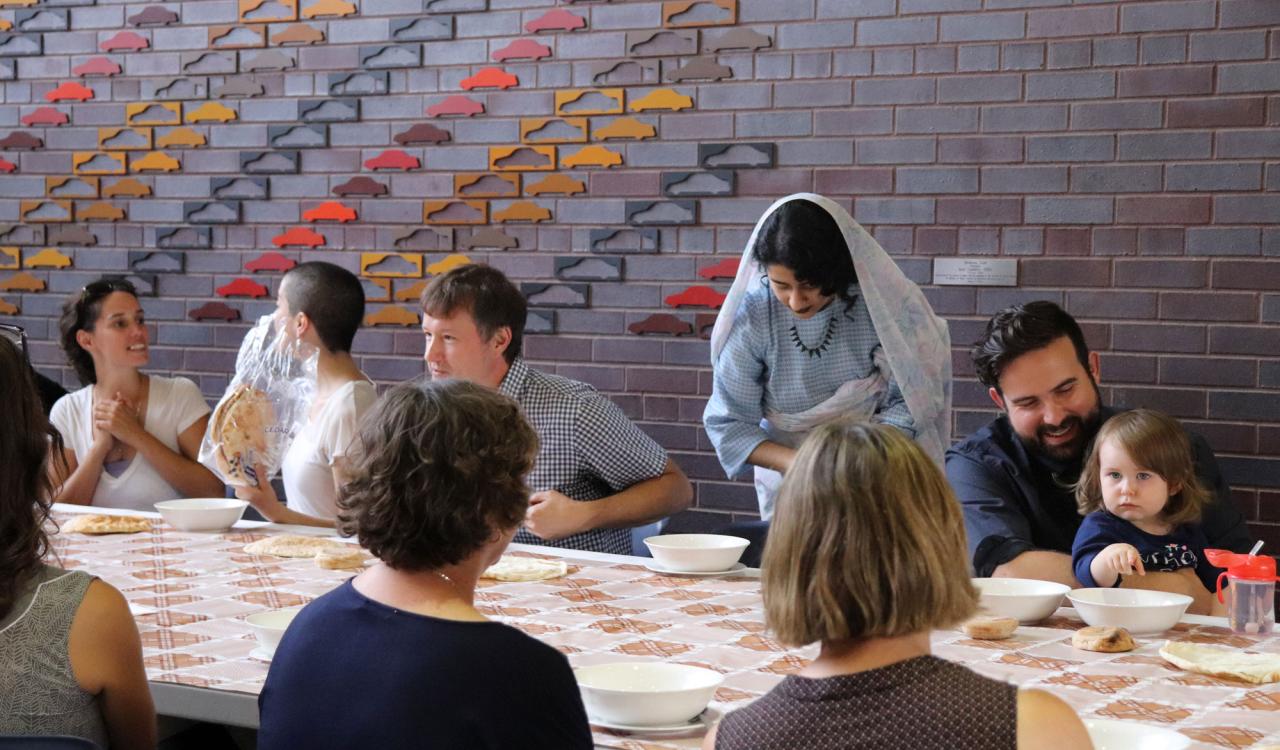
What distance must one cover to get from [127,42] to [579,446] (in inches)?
116

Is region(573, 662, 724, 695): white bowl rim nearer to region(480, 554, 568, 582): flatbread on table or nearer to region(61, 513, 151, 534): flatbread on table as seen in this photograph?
region(480, 554, 568, 582): flatbread on table

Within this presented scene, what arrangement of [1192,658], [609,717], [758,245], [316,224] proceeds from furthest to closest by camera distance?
[316,224] → [758,245] → [1192,658] → [609,717]

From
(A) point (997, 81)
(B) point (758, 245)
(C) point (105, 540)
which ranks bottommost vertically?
(C) point (105, 540)

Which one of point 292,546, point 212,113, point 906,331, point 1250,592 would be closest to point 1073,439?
point 906,331

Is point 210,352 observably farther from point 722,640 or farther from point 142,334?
point 722,640

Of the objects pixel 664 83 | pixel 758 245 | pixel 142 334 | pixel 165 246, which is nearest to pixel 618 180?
pixel 664 83

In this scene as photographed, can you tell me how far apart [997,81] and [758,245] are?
956mm

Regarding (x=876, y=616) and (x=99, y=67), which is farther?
(x=99, y=67)

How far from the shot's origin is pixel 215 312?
5.16 meters

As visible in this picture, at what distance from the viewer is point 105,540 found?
10.3 ft

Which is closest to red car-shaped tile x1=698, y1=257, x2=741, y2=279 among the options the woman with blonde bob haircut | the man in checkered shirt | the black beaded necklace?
the black beaded necklace

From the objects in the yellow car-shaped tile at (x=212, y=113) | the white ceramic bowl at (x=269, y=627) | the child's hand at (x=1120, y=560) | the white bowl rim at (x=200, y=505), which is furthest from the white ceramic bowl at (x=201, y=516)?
the yellow car-shaped tile at (x=212, y=113)

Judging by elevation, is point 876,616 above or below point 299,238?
below

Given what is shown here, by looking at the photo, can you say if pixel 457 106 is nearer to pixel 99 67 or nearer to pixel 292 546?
pixel 99 67
